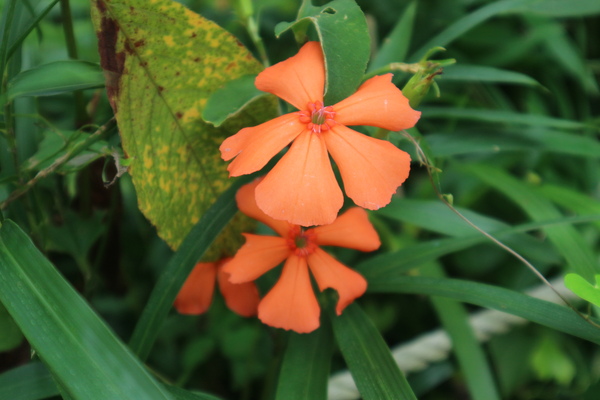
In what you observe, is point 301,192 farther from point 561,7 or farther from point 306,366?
point 561,7

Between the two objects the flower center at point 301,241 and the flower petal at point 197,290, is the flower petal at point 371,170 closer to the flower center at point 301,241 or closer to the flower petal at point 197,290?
the flower center at point 301,241

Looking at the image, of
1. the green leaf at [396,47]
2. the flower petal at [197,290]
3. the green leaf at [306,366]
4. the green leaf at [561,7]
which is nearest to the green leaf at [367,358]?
the green leaf at [306,366]

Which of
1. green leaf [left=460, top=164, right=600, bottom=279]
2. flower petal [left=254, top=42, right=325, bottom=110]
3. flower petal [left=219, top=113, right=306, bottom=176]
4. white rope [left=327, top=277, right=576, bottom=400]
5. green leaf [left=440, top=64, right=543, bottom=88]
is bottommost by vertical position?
white rope [left=327, top=277, right=576, bottom=400]

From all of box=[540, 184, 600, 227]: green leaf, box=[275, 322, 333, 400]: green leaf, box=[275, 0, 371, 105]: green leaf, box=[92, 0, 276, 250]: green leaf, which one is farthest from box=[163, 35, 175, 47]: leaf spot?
box=[540, 184, 600, 227]: green leaf

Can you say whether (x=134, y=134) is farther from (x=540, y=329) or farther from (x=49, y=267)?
(x=540, y=329)

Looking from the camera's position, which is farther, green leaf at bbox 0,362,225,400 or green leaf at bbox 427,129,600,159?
green leaf at bbox 427,129,600,159

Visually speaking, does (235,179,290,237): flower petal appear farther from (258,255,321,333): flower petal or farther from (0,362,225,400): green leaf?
(0,362,225,400): green leaf
